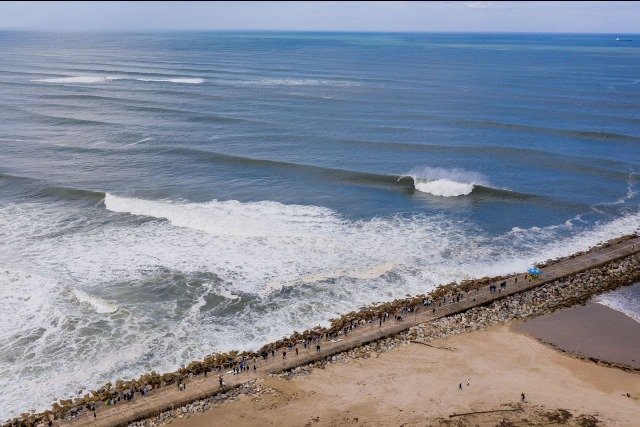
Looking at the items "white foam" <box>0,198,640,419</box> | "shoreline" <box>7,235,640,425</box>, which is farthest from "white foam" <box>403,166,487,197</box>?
"shoreline" <box>7,235,640,425</box>

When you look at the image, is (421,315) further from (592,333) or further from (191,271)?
(191,271)

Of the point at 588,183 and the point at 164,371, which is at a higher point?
the point at 588,183

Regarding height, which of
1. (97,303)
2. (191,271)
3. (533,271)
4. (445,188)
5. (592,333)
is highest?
(445,188)

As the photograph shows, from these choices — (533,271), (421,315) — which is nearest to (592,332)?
(533,271)

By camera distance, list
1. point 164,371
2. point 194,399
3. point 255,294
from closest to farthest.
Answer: point 194,399, point 164,371, point 255,294

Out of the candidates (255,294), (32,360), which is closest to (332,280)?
(255,294)

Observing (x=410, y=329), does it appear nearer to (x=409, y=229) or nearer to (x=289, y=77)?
(x=409, y=229)

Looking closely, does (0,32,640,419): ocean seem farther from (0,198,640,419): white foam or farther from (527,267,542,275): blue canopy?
(527,267,542,275): blue canopy

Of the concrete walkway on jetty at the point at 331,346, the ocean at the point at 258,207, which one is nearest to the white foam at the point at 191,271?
the ocean at the point at 258,207
